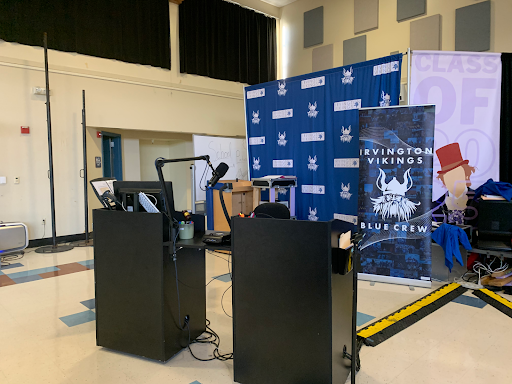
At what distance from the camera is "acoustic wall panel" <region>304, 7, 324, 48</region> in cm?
821

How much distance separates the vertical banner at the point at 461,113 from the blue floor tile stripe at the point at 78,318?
171 inches

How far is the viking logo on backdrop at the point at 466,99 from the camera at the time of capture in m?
4.89

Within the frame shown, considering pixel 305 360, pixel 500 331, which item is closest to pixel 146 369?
pixel 305 360

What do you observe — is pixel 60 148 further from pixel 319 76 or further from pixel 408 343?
pixel 408 343

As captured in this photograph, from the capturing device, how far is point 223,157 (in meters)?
7.81

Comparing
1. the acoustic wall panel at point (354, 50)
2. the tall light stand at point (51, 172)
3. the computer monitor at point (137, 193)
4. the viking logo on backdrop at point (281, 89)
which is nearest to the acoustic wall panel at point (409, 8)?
the acoustic wall panel at point (354, 50)

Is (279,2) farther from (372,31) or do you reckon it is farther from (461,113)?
(461,113)

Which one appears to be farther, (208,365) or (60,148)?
(60,148)

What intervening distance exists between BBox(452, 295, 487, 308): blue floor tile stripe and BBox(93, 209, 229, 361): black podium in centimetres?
260

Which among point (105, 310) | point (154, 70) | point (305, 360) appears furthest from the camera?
point (154, 70)

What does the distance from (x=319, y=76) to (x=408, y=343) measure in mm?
3789

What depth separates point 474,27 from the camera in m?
6.11

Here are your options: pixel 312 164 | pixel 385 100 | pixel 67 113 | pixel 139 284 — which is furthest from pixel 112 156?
pixel 139 284

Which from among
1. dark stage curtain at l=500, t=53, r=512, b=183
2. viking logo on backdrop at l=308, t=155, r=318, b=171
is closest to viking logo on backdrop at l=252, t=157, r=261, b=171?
viking logo on backdrop at l=308, t=155, r=318, b=171
